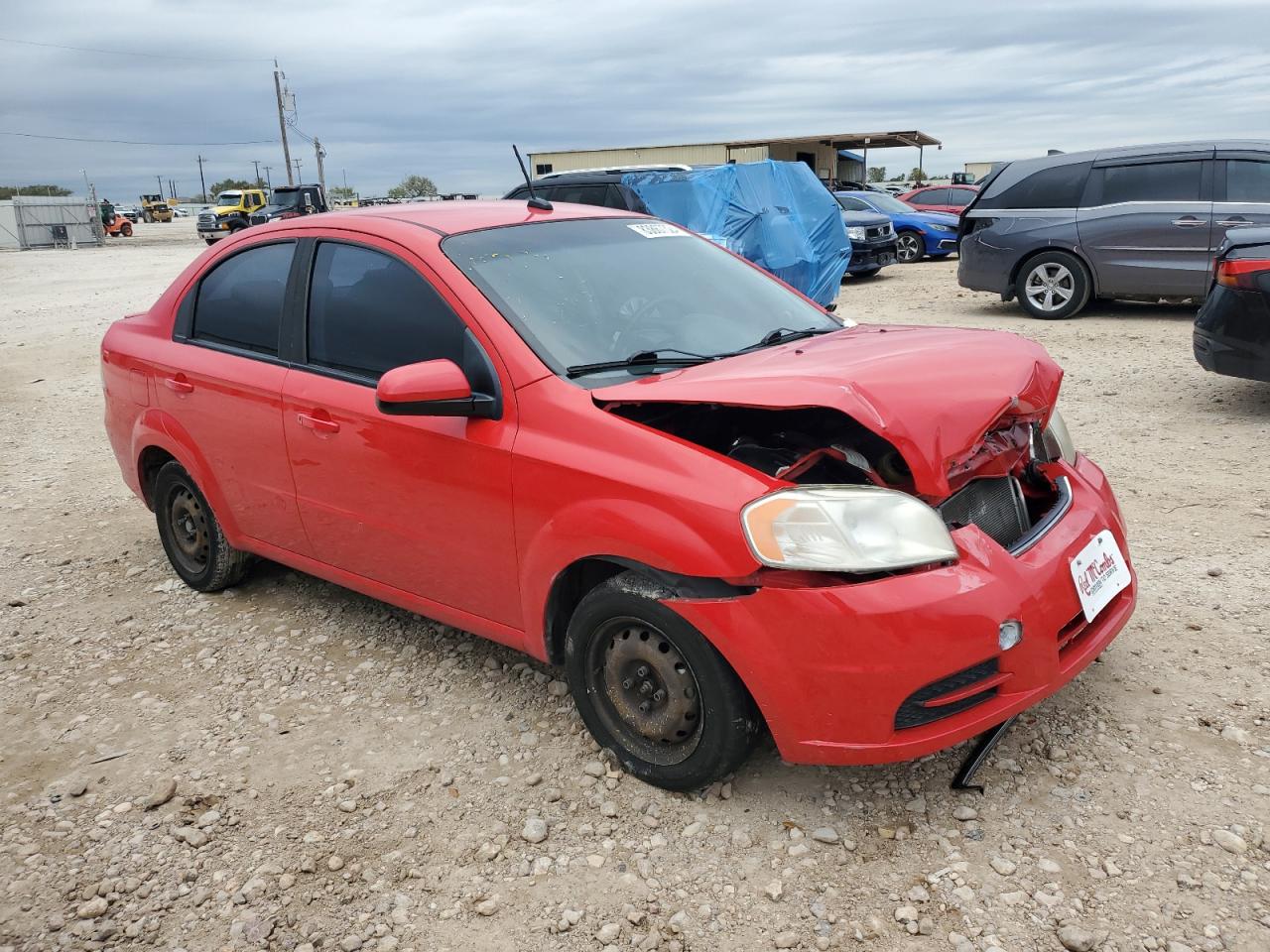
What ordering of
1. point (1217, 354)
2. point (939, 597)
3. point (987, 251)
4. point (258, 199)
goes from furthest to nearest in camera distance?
point (258, 199), point (987, 251), point (1217, 354), point (939, 597)

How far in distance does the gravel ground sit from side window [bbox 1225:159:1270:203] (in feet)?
21.1

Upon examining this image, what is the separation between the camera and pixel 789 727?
2.50 m

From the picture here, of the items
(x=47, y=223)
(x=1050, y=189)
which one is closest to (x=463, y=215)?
(x=1050, y=189)

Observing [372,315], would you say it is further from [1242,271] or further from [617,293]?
[1242,271]

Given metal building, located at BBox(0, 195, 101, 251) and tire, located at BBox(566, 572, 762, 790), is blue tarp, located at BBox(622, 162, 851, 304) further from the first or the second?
metal building, located at BBox(0, 195, 101, 251)

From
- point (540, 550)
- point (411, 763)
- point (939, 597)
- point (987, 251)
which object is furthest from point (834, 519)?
point (987, 251)

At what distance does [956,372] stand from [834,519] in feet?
2.00

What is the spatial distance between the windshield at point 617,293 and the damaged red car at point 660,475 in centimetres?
1

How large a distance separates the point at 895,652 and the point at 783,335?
1439 millimetres

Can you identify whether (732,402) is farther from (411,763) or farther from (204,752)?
(204,752)

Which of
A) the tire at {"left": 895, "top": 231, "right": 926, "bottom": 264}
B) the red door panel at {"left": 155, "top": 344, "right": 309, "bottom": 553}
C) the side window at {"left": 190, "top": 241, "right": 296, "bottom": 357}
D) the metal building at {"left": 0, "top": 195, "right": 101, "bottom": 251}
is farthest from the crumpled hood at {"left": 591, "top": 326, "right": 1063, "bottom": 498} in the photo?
the metal building at {"left": 0, "top": 195, "right": 101, "bottom": 251}

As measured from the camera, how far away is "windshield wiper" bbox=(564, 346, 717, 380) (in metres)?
2.99

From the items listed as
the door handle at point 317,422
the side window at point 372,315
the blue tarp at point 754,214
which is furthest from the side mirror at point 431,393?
the blue tarp at point 754,214

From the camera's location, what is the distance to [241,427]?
382 centimetres
